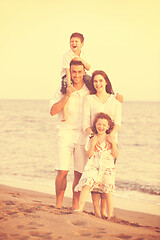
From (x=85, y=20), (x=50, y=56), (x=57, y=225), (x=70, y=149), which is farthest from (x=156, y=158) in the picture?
(x=57, y=225)

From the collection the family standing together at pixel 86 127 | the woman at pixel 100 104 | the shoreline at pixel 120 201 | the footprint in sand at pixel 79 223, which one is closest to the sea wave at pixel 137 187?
the shoreline at pixel 120 201

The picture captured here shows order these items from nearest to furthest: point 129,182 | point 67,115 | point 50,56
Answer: point 67,115
point 50,56
point 129,182

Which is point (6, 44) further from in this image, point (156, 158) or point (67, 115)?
point (156, 158)

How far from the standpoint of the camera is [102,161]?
12.8 feet

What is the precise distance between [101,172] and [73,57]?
1186mm

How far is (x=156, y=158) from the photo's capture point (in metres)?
11.7

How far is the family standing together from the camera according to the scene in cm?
387

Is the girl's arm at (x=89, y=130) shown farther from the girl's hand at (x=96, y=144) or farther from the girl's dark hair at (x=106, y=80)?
the girl's dark hair at (x=106, y=80)

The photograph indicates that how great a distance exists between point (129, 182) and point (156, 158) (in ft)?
12.8

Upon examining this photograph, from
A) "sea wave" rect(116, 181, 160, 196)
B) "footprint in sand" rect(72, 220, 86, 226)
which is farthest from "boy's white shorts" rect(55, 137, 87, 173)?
"sea wave" rect(116, 181, 160, 196)

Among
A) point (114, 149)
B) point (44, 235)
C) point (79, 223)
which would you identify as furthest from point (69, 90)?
point (44, 235)

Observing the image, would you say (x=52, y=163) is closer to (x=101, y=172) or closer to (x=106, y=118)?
(x=101, y=172)

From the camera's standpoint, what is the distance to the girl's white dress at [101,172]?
385 cm

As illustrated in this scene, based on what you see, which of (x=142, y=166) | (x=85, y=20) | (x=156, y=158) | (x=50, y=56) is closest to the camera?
(x=85, y=20)
